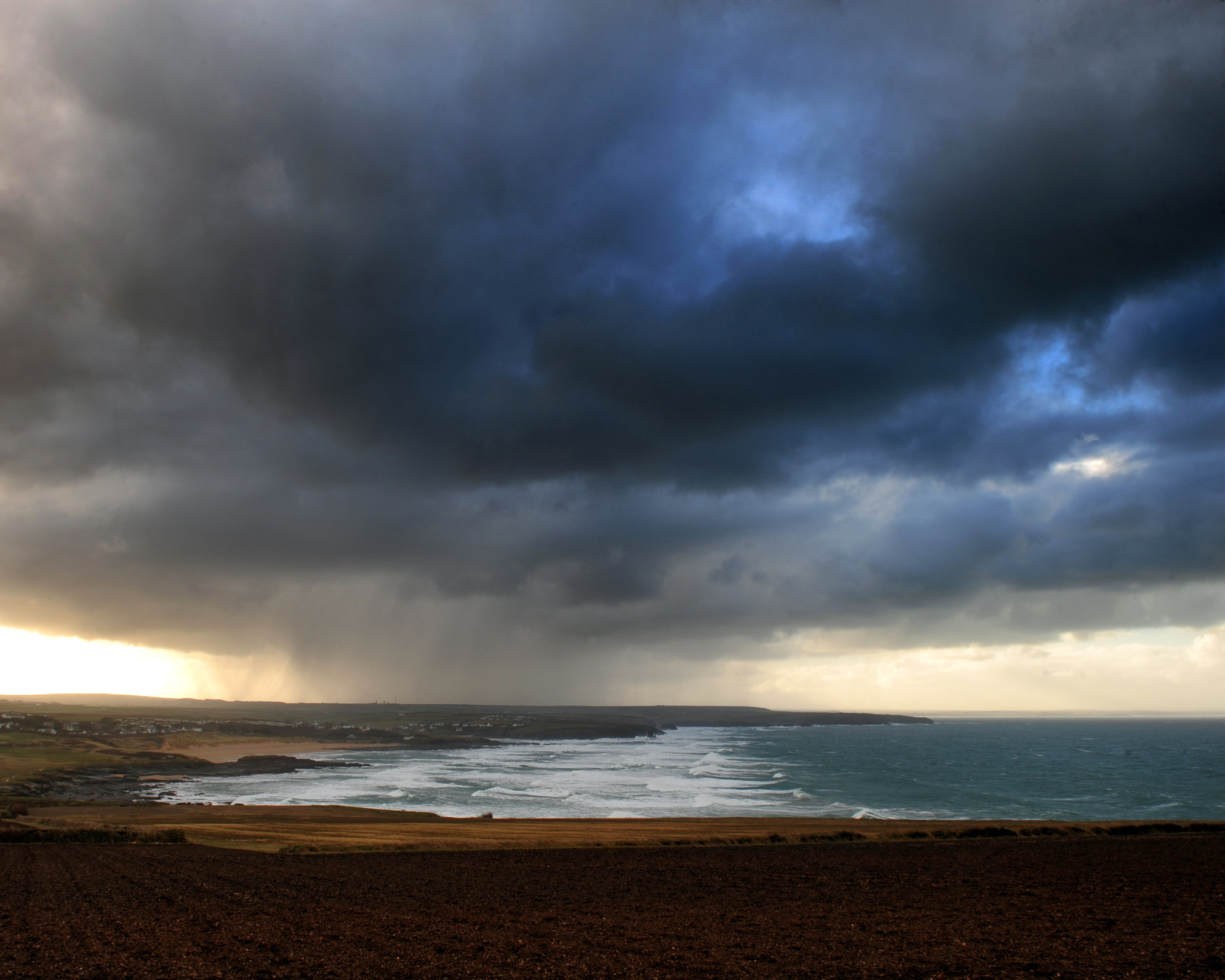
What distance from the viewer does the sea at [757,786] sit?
213 ft

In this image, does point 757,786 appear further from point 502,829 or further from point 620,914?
point 620,914

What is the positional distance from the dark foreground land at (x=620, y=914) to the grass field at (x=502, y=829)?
147 inches

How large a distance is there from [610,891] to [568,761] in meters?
105

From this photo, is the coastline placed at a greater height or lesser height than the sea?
lesser

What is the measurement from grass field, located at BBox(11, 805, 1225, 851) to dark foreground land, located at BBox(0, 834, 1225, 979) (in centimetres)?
374

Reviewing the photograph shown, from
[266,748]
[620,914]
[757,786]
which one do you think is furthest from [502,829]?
[266,748]

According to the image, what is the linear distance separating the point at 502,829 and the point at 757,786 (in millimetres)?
48488

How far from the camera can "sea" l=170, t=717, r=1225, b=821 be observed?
2559 inches

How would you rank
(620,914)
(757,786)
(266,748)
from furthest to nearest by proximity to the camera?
(266,748)
(757,786)
(620,914)

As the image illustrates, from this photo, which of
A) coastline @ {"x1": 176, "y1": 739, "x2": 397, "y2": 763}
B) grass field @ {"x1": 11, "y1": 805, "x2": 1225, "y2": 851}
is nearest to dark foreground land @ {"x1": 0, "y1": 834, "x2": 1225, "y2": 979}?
grass field @ {"x1": 11, "y1": 805, "x2": 1225, "y2": 851}

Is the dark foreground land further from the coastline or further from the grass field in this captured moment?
the coastline

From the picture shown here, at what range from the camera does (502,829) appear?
45531 millimetres

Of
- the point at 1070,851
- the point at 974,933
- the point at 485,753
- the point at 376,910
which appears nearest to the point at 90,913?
the point at 376,910

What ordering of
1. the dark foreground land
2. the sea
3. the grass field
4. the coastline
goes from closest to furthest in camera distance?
1. the dark foreground land
2. the grass field
3. the sea
4. the coastline
